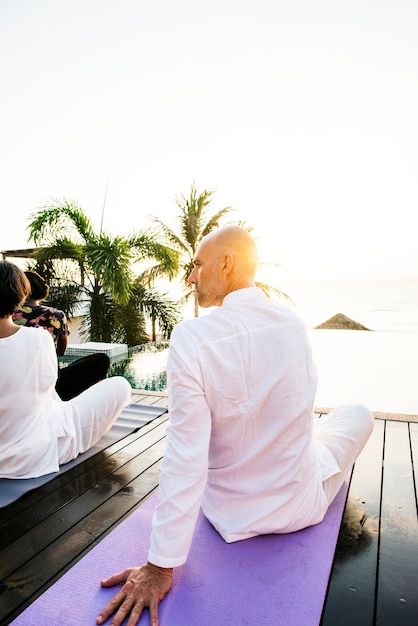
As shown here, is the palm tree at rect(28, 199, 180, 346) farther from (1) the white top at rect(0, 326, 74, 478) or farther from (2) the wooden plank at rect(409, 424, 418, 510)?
(2) the wooden plank at rect(409, 424, 418, 510)

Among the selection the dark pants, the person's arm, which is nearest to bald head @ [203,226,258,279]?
the person's arm

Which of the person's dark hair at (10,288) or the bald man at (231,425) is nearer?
the bald man at (231,425)

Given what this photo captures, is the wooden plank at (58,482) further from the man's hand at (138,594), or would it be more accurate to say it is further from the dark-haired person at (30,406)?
the man's hand at (138,594)

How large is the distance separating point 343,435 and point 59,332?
7.04ft

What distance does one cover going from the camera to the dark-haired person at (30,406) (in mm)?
1754

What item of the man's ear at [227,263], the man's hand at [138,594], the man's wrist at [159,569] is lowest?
the man's hand at [138,594]

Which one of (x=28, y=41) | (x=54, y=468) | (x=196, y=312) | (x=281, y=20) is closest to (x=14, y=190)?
(x=28, y=41)

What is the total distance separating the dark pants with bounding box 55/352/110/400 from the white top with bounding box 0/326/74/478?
2.90 ft

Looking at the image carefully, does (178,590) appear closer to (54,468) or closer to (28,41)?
(54,468)

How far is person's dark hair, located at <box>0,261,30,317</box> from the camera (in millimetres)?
1705

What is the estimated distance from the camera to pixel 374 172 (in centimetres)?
1128

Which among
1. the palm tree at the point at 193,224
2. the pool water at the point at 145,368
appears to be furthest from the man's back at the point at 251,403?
the palm tree at the point at 193,224

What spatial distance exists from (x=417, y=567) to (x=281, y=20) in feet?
22.9

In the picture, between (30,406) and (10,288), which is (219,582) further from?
(10,288)
